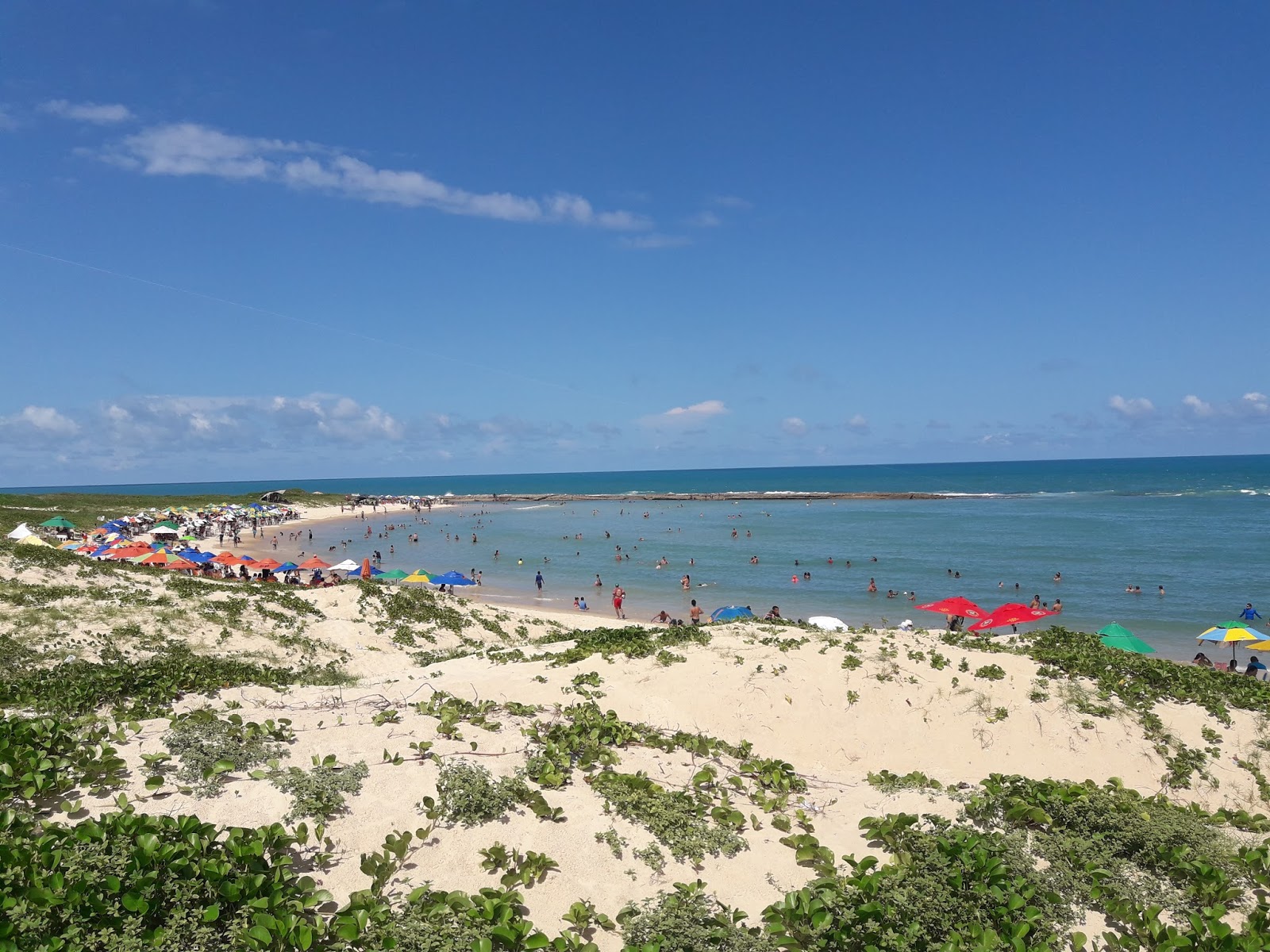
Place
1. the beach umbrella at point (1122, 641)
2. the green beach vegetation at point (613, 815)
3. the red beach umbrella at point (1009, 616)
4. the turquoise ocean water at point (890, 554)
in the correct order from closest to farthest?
1. the green beach vegetation at point (613, 815)
2. the beach umbrella at point (1122, 641)
3. the red beach umbrella at point (1009, 616)
4. the turquoise ocean water at point (890, 554)

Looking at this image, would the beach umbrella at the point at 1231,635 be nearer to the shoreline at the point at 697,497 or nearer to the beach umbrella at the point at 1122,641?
the beach umbrella at the point at 1122,641

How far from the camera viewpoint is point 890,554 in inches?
2138

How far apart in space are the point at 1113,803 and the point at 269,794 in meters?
8.17

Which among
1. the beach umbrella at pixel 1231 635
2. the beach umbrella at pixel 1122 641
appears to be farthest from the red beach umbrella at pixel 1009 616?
the beach umbrella at pixel 1231 635

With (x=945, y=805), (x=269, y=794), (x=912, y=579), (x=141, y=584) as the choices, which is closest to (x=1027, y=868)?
(x=945, y=805)

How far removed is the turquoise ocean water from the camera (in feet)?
121

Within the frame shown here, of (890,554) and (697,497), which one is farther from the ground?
(697,497)

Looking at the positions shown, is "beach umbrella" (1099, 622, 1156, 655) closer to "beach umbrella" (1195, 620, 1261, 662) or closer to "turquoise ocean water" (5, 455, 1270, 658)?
"beach umbrella" (1195, 620, 1261, 662)

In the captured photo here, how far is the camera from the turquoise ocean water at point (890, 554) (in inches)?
1455

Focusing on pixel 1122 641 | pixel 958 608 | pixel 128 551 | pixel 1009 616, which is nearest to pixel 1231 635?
pixel 1122 641

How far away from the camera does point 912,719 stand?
457 inches

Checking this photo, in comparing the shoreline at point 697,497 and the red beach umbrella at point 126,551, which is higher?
the red beach umbrella at point 126,551

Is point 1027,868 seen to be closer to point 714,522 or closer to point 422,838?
point 422,838

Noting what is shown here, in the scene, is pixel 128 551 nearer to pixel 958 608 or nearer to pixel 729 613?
pixel 729 613
